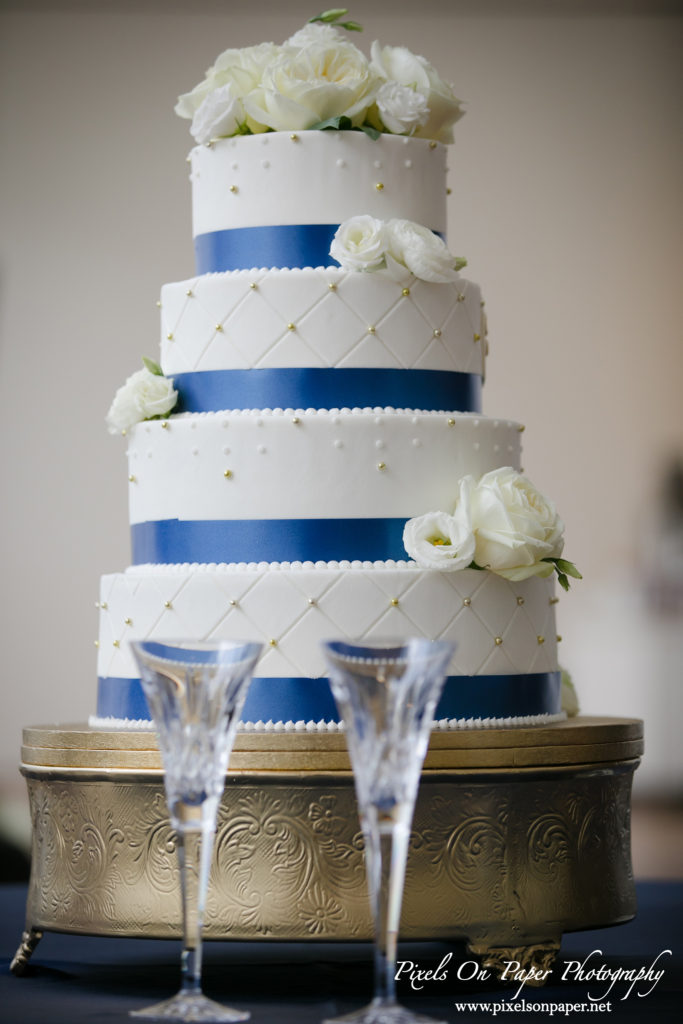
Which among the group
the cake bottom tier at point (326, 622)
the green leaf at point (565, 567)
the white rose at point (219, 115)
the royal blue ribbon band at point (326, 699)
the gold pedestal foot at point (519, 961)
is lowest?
the gold pedestal foot at point (519, 961)

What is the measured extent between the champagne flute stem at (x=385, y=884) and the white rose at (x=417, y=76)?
1.60 metres

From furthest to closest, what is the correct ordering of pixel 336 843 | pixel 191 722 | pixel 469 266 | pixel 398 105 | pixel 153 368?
pixel 469 266
pixel 153 368
pixel 398 105
pixel 336 843
pixel 191 722

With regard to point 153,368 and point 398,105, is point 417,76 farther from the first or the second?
point 153,368

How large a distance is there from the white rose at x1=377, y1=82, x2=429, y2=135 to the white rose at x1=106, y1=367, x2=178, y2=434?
2.22ft

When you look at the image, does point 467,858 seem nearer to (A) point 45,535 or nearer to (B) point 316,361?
(B) point 316,361

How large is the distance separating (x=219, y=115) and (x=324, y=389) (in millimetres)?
604

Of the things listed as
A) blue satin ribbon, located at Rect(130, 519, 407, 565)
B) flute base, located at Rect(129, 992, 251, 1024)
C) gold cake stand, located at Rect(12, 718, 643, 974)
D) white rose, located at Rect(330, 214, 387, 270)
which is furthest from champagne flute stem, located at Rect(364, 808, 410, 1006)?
white rose, located at Rect(330, 214, 387, 270)

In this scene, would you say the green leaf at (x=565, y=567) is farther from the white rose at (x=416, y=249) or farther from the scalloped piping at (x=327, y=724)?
the white rose at (x=416, y=249)

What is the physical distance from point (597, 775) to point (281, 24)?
4586 millimetres

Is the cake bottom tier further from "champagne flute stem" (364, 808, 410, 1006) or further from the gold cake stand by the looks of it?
"champagne flute stem" (364, 808, 410, 1006)

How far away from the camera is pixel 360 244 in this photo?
295 centimetres

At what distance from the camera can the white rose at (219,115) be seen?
3076 mm

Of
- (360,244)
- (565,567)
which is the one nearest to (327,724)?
(565,567)

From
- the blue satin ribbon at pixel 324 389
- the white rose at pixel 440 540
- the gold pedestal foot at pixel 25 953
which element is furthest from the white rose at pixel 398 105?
the gold pedestal foot at pixel 25 953
